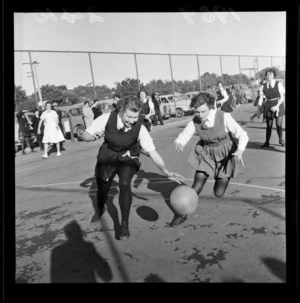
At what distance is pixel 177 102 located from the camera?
18422 mm

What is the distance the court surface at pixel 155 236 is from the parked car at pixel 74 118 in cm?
688

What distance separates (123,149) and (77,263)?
4.64 ft

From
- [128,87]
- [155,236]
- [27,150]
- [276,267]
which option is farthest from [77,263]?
[128,87]

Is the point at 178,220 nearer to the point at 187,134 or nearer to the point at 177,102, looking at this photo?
the point at 187,134

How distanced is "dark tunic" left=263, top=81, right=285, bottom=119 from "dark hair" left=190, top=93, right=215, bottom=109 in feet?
12.9

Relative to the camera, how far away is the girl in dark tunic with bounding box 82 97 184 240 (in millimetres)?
4133

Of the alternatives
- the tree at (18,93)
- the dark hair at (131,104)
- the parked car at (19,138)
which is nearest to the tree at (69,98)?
the parked car at (19,138)

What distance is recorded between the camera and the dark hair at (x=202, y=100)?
425 centimetres

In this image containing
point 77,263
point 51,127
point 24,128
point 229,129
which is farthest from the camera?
point 24,128

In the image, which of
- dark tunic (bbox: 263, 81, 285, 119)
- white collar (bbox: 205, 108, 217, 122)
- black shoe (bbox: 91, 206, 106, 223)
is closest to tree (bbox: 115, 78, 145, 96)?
dark tunic (bbox: 263, 81, 285, 119)

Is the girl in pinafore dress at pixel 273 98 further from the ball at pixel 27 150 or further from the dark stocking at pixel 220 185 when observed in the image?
the ball at pixel 27 150
